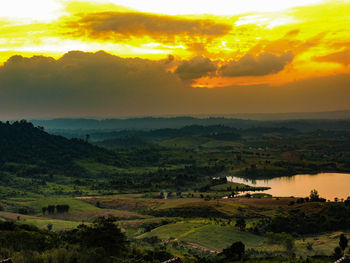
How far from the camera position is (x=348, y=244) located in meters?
84.7

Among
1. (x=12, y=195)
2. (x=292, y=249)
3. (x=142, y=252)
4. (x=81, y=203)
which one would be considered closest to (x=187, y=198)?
(x=81, y=203)

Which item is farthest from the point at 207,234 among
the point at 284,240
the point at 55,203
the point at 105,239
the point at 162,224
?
the point at 55,203

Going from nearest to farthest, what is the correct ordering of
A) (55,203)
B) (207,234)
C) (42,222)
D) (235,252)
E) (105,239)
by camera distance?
(105,239) → (235,252) → (207,234) → (42,222) → (55,203)

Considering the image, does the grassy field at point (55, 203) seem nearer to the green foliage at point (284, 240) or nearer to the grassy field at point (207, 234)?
the grassy field at point (207, 234)

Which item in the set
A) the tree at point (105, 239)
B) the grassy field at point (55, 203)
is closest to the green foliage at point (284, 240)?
the tree at point (105, 239)

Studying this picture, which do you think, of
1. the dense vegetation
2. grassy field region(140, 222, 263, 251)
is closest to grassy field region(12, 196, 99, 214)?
the dense vegetation

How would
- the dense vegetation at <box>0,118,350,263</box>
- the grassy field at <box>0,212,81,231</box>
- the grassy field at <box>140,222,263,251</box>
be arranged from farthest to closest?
1. the grassy field at <box>0,212,81,231</box>
2. the grassy field at <box>140,222,263,251</box>
3. the dense vegetation at <box>0,118,350,263</box>

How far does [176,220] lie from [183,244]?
99.4 ft

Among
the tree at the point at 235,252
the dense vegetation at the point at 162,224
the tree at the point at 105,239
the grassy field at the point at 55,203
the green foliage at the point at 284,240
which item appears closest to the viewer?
the tree at the point at 105,239

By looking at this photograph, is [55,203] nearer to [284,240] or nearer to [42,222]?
[42,222]

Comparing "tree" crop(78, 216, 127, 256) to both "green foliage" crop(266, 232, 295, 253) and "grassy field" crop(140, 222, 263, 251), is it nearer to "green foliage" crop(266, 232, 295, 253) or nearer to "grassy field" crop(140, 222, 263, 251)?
"grassy field" crop(140, 222, 263, 251)

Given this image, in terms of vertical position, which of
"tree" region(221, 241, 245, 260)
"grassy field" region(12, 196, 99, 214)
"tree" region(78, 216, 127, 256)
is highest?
"tree" region(78, 216, 127, 256)

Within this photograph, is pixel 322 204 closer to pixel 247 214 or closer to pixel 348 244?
pixel 247 214


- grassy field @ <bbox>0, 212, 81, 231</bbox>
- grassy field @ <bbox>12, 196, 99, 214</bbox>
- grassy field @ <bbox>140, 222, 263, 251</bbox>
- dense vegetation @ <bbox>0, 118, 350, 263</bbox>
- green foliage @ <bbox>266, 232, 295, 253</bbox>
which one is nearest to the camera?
dense vegetation @ <bbox>0, 118, 350, 263</bbox>
